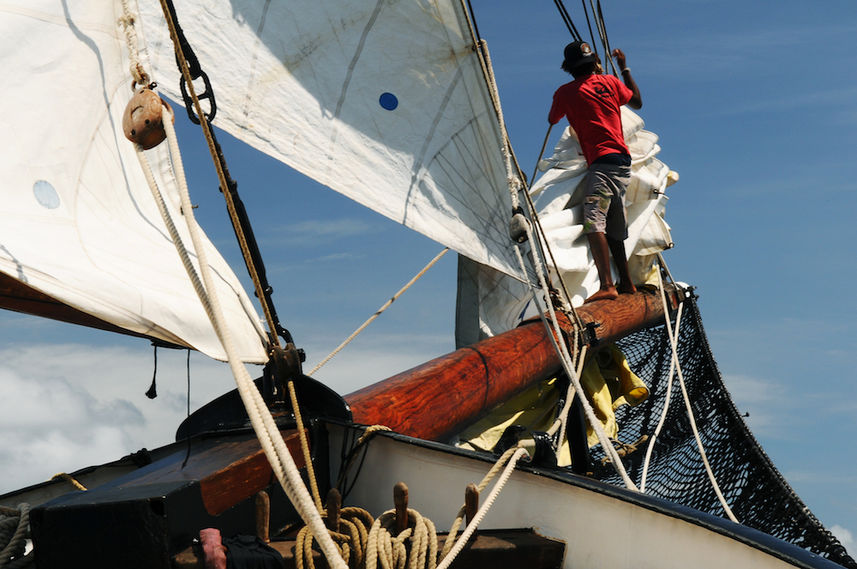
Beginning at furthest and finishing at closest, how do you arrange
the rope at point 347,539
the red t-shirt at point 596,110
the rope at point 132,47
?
the red t-shirt at point 596,110, the rope at point 132,47, the rope at point 347,539

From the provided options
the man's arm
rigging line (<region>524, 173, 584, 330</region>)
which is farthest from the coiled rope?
the man's arm

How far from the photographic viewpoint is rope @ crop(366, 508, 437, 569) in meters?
2.09

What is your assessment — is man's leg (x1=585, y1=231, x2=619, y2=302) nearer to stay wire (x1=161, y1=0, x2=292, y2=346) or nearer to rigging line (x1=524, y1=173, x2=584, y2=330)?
rigging line (x1=524, y1=173, x2=584, y2=330)

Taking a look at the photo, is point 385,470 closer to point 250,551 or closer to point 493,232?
point 250,551

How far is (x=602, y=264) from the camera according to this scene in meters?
5.69

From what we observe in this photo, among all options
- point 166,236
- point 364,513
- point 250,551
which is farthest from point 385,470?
point 166,236

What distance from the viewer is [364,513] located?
232 cm

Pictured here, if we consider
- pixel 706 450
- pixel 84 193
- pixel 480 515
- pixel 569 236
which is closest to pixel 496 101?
pixel 569 236

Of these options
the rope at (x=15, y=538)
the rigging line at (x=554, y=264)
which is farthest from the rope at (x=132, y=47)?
the rigging line at (x=554, y=264)

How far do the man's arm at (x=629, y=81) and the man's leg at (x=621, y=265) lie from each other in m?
0.98

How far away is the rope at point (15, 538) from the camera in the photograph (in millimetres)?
2160

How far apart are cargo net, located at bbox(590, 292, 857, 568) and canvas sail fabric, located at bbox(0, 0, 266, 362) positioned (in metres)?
3.93

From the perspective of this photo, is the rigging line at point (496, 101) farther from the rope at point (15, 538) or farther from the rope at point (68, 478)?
the rope at point (15, 538)

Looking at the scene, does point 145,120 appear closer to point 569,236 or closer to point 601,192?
point 601,192
